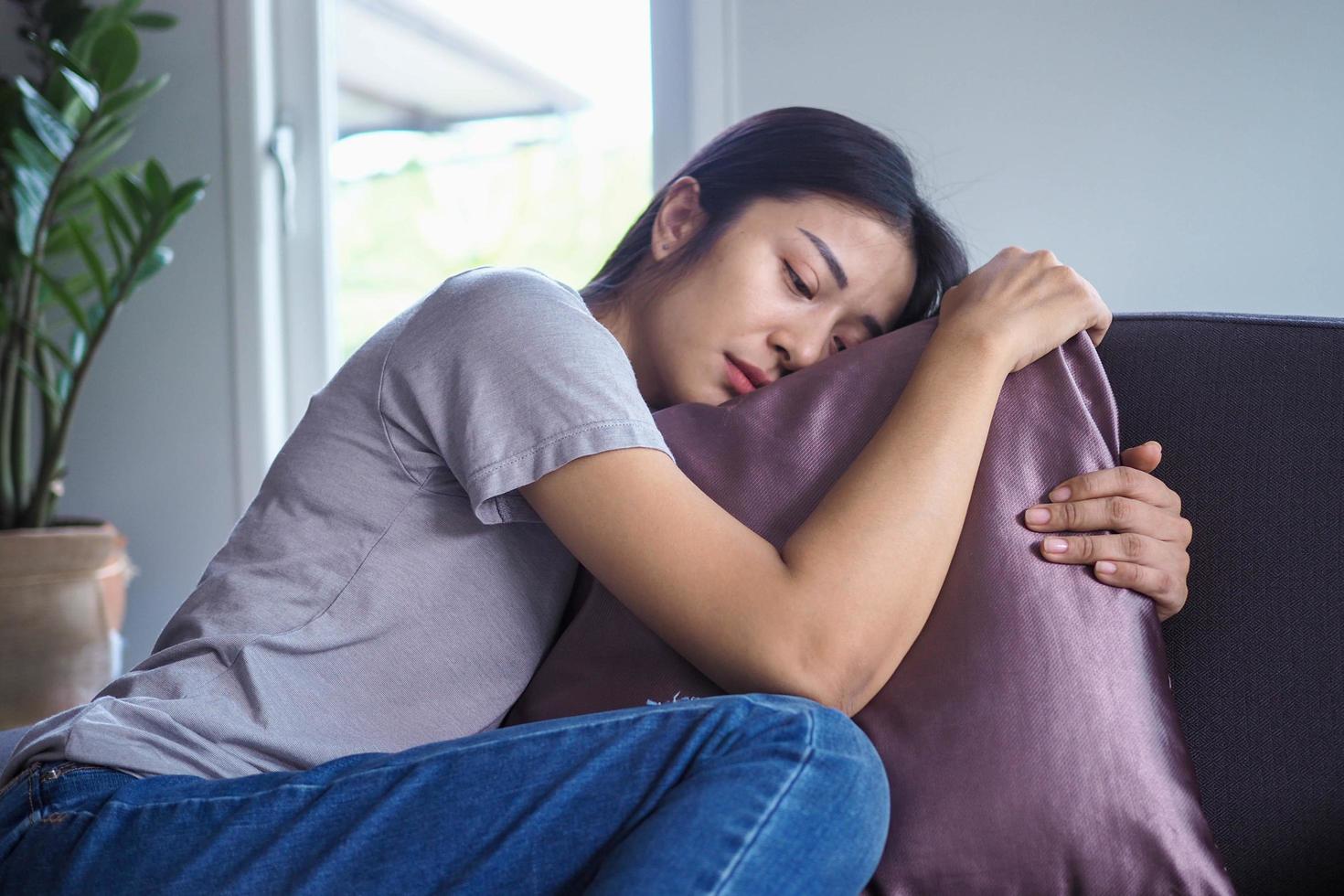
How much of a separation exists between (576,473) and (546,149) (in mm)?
1905

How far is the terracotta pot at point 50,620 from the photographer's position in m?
2.12

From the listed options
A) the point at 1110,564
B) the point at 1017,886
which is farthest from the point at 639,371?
the point at 1017,886

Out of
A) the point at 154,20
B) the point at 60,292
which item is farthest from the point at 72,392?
the point at 154,20

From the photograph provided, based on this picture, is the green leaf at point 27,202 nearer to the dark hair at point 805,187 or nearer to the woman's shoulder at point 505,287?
the dark hair at point 805,187

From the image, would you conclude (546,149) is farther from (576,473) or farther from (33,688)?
(576,473)

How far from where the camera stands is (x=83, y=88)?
2225mm

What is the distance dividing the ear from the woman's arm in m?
0.38

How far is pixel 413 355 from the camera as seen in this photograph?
0.91 meters

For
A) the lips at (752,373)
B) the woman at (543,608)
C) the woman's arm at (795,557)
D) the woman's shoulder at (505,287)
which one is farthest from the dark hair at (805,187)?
the woman's arm at (795,557)

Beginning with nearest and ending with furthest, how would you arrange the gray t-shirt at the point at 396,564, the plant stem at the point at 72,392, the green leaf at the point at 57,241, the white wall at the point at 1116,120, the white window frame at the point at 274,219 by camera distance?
the gray t-shirt at the point at 396,564 < the white wall at the point at 1116,120 < the plant stem at the point at 72,392 < the green leaf at the point at 57,241 < the white window frame at the point at 274,219

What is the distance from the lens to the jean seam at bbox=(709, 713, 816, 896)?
2.04ft

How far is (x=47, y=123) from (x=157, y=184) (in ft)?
0.73

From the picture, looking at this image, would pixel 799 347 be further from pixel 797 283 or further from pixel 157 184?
pixel 157 184


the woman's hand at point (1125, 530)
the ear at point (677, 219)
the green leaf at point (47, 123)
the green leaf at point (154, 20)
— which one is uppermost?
the green leaf at point (154, 20)
